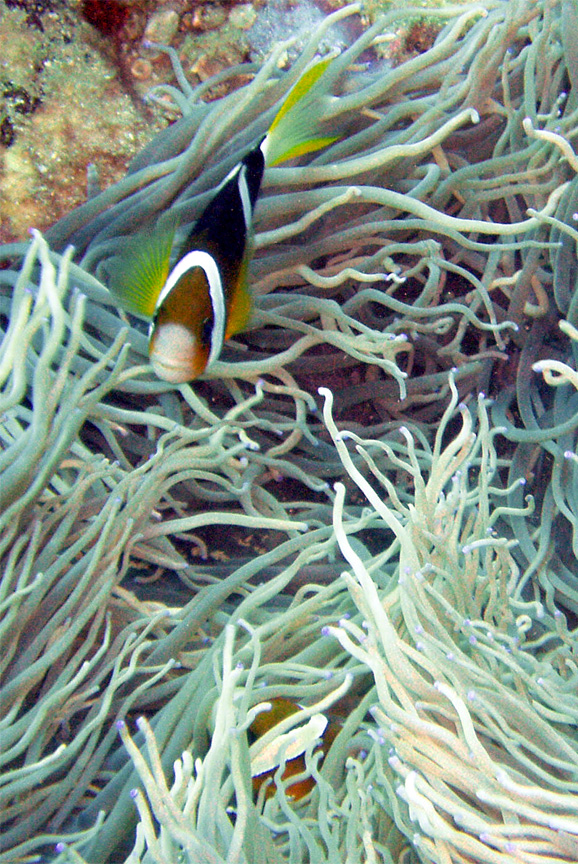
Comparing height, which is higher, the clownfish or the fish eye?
the fish eye

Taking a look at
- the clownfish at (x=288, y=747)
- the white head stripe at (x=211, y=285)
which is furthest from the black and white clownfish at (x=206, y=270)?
the clownfish at (x=288, y=747)

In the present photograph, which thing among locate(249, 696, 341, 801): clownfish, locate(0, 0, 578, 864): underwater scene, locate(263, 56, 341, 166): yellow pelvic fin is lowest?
locate(249, 696, 341, 801): clownfish

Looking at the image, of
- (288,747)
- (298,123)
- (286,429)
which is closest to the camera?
(288,747)

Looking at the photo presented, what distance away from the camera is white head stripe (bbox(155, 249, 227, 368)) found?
767 millimetres

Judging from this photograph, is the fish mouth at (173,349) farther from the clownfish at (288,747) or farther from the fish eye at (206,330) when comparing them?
the clownfish at (288,747)

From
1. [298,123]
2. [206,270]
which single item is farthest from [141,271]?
[298,123]

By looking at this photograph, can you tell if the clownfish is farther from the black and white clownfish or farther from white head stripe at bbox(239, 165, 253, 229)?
white head stripe at bbox(239, 165, 253, 229)

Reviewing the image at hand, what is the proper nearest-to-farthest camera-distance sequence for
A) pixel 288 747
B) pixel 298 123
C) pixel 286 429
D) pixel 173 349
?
1. pixel 288 747
2. pixel 173 349
3. pixel 298 123
4. pixel 286 429

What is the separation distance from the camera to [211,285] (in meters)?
0.77

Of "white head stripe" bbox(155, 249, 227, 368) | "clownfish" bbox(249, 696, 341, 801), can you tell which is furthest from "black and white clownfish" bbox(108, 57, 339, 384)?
"clownfish" bbox(249, 696, 341, 801)

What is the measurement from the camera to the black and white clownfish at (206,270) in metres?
0.76

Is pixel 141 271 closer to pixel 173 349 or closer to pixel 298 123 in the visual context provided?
pixel 173 349

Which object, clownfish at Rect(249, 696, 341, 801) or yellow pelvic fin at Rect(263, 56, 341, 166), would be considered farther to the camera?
yellow pelvic fin at Rect(263, 56, 341, 166)

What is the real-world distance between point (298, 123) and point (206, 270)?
0.91 feet
